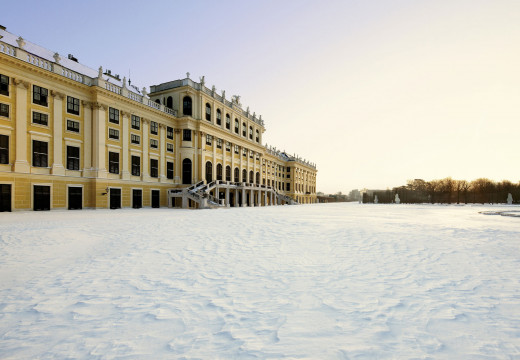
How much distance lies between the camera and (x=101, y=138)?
85.7 feet

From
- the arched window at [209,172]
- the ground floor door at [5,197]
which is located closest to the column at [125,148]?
the ground floor door at [5,197]

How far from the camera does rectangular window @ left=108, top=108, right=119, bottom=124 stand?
27438mm

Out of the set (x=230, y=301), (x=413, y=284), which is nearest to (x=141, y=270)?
(x=230, y=301)

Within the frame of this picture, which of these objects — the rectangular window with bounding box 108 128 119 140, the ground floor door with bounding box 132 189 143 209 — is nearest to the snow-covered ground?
the rectangular window with bounding box 108 128 119 140

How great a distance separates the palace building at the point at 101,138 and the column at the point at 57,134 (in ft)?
0.25

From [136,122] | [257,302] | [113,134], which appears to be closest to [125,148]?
[113,134]

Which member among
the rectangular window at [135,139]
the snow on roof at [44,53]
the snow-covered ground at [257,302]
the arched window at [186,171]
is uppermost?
the snow on roof at [44,53]

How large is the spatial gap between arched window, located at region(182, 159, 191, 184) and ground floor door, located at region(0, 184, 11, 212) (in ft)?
60.7

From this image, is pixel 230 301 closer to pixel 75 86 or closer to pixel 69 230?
pixel 69 230

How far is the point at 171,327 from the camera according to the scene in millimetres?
3361

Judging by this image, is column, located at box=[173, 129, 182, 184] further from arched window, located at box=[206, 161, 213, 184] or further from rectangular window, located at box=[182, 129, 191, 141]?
arched window, located at box=[206, 161, 213, 184]

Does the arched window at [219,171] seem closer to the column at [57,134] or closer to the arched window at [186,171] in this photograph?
the arched window at [186,171]

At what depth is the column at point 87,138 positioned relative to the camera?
25.5 meters

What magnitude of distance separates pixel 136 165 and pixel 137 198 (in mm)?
4050
